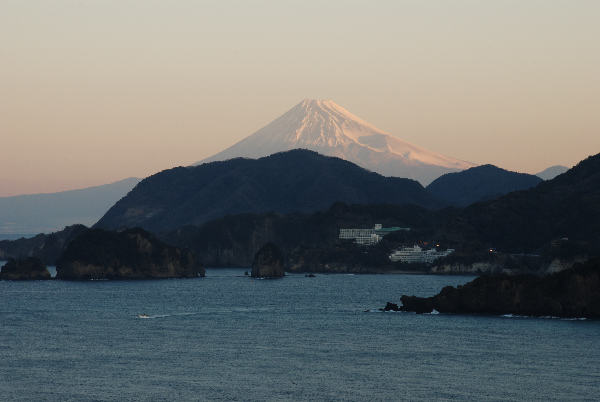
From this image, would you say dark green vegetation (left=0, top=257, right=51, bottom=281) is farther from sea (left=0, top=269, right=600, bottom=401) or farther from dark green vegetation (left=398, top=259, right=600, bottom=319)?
dark green vegetation (left=398, top=259, right=600, bottom=319)

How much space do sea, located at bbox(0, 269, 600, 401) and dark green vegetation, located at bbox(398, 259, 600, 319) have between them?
2857mm

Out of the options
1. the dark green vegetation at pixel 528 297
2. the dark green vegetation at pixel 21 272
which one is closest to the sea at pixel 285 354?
the dark green vegetation at pixel 528 297

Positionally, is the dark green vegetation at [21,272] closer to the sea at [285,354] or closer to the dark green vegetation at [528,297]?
the sea at [285,354]

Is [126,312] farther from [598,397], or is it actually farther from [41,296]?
[598,397]

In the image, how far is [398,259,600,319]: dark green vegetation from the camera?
324 feet

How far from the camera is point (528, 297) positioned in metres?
105

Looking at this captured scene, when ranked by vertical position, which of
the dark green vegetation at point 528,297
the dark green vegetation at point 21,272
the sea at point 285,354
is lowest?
the sea at point 285,354

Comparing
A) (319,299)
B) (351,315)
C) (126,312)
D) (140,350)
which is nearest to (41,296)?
(126,312)

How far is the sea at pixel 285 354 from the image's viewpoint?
58.9 meters

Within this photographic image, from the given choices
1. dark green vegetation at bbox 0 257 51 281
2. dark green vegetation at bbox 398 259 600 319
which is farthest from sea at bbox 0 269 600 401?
dark green vegetation at bbox 0 257 51 281

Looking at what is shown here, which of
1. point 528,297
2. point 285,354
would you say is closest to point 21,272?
point 528,297

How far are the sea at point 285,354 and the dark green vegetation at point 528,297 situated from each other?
2857 mm

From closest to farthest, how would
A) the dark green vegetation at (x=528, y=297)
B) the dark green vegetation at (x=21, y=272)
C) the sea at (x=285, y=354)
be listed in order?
the sea at (x=285, y=354) < the dark green vegetation at (x=528, y=297) < the dark green vegetation at (x=21, y=272)

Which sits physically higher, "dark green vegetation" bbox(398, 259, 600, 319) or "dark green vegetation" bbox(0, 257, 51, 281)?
"dark green vegetation" bbox(0, 257, 51, 281)
